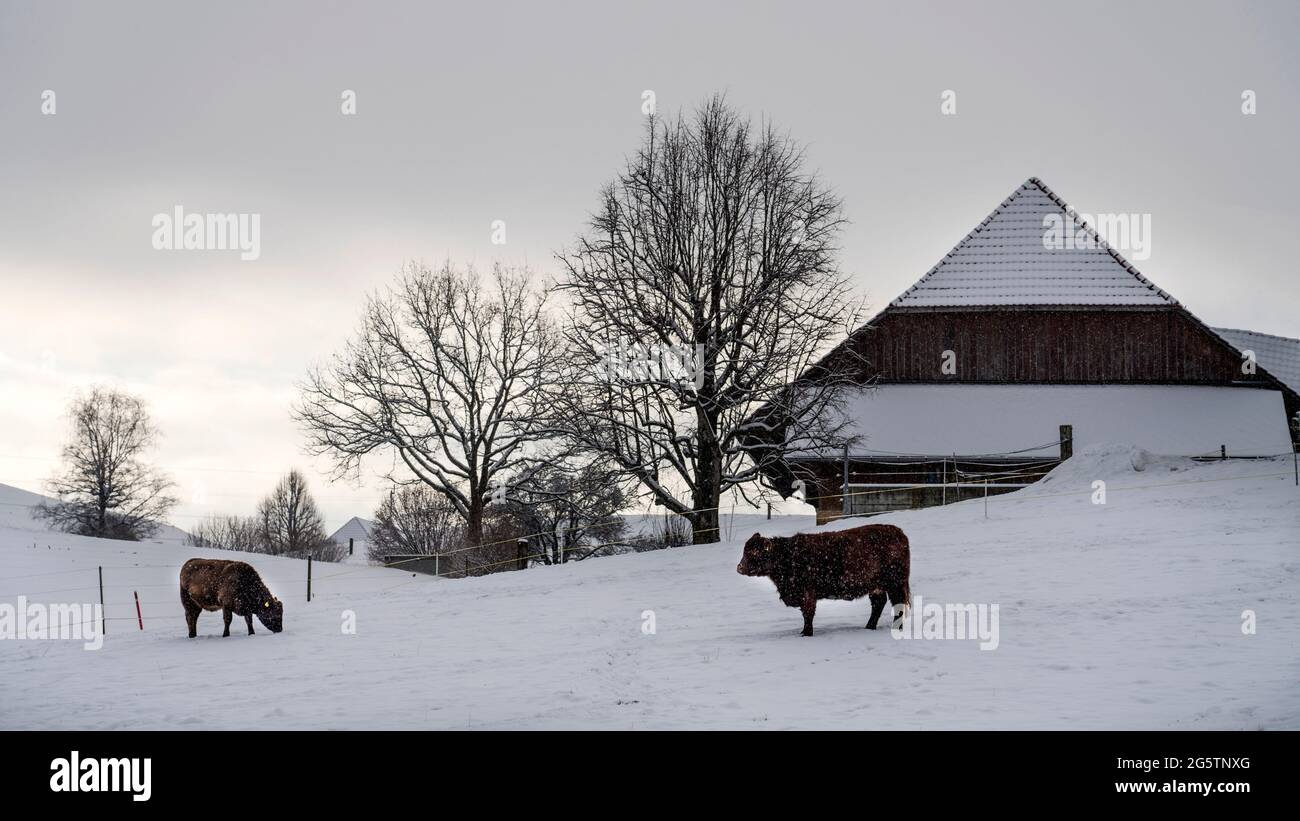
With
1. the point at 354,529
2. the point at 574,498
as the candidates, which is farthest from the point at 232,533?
the point at 574,498

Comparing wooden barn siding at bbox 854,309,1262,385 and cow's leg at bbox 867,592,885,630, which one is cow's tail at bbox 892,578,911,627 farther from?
wooden barn siding at bbox 854,309,1262,385

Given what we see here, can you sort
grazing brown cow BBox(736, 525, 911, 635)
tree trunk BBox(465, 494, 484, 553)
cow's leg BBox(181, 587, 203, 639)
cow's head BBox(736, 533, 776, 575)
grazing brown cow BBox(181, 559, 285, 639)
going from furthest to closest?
tree trunk BBox(465, 494, 484, 553) → cow's leg BBox(181, 587, 203, 639) → grazing brown cow BBox(181, 559, 285, 639) → cow's head BBox(736, 533, 776, 575) → grazing brown cow BBox(736, 525, 911, 635)

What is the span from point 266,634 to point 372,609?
3884 mm

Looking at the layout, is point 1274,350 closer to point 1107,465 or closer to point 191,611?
point 1107,465

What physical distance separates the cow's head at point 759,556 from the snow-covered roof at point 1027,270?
1931 cm

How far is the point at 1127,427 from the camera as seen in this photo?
31.2m

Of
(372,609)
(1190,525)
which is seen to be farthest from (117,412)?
(1190,525)

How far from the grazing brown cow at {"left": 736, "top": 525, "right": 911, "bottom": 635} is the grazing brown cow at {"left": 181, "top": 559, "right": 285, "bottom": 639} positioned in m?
8.52

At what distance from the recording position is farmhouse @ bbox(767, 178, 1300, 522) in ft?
101

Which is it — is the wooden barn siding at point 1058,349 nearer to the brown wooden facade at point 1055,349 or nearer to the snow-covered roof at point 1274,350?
the brown wooden facade at point 1055,349
